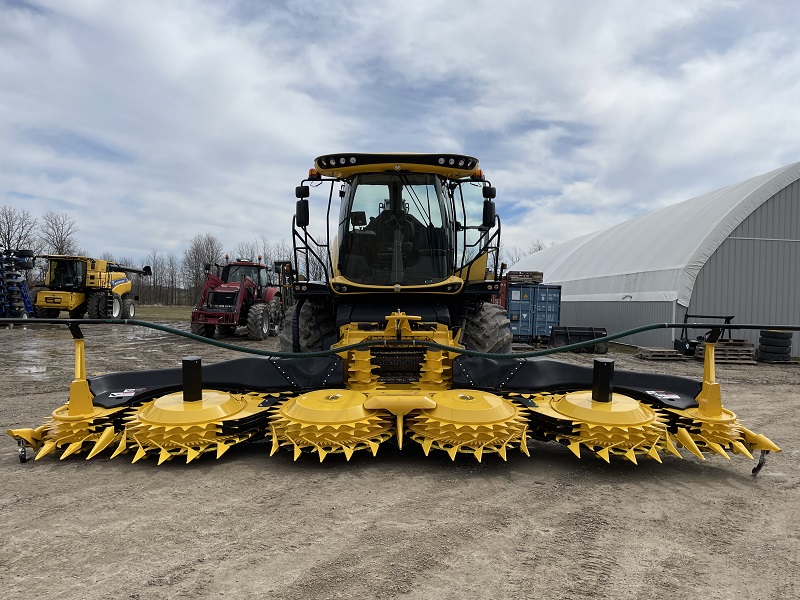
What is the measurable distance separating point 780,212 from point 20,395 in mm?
18546

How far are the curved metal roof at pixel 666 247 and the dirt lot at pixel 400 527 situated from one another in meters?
11.0

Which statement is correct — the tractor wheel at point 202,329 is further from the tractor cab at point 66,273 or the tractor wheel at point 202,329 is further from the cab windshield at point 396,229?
the cab windshield at point 396,229

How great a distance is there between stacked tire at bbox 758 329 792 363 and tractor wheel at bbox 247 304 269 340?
14740mm

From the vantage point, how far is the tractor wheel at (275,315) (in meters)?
18.5

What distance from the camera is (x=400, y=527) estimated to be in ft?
9.37

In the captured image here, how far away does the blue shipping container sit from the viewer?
55.2ft

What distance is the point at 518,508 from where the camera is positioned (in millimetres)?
3125

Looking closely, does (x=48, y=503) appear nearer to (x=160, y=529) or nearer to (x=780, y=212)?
(x=160, y=529)

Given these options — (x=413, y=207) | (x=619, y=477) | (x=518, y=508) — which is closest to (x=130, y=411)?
(x=518, y=508)

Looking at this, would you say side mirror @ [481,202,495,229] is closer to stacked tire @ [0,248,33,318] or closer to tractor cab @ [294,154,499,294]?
tractor cab @ [294,154,499,294]

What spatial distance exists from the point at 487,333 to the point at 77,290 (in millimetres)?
22087

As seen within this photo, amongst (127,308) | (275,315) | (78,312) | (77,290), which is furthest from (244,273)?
(127,308)

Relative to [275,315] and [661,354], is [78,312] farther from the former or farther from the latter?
[661,354]

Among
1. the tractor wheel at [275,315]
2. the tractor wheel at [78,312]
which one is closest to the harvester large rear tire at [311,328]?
the tractor wheel at [275,315]
